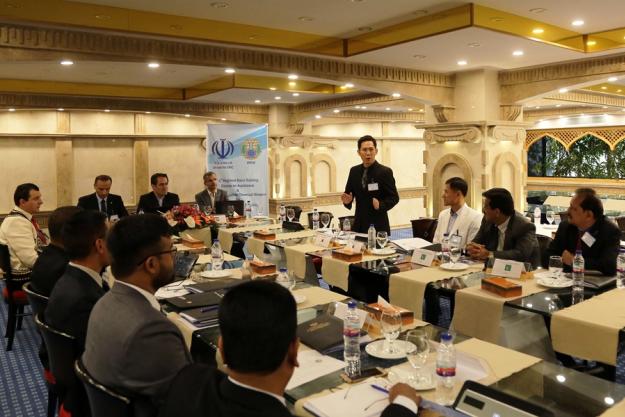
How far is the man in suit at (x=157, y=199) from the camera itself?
6199 mm

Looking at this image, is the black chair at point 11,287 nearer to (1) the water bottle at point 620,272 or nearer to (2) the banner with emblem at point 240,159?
(2) the banner with emblem at point 240,159

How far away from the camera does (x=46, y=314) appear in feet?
7.23

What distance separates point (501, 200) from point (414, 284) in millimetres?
990

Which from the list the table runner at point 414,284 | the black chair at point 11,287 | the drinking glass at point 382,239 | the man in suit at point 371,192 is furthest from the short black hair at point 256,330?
the black chair at point 11,287

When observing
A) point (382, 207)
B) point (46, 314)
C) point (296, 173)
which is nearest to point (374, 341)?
point (46, 314)

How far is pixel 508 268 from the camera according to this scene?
305 cm

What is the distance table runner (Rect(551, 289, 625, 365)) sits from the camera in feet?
7.31

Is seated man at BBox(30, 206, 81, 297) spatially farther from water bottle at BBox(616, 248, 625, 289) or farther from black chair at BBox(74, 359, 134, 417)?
water bottle at BBox(616, 248, 625, 289)

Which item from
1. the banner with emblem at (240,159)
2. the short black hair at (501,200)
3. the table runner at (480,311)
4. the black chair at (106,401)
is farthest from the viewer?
the banner with emblem at (240,159)

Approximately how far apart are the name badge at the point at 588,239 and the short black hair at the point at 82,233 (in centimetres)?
283

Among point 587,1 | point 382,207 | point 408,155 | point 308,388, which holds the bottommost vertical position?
point 308,388

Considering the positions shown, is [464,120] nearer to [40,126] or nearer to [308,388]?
[308,388]

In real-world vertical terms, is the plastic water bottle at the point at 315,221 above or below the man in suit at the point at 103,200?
below

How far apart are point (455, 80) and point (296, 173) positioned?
15.0 feet
